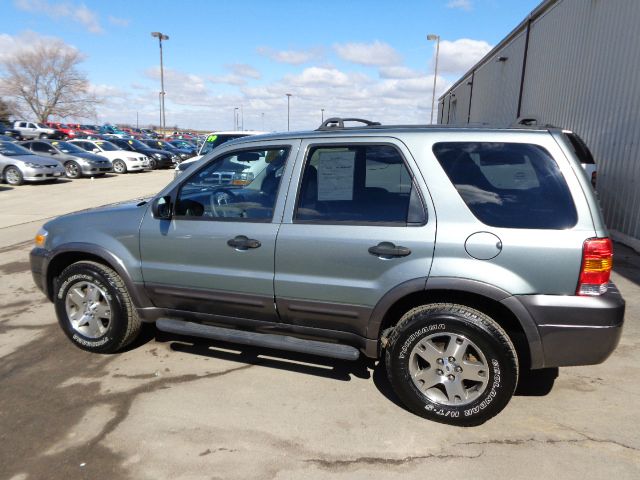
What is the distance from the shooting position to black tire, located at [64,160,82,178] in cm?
1873

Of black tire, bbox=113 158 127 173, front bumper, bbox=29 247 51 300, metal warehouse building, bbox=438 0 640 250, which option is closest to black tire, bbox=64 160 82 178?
black tire, bbox=113 158 127 173

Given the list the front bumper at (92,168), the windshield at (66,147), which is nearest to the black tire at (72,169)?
the front bumper at (92,168)

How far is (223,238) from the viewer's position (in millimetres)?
3273

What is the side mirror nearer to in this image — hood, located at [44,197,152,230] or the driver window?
the driver window

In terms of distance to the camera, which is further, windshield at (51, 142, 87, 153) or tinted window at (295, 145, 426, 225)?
windshield at (51, 142, 87, 153)

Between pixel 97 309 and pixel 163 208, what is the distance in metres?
1.10

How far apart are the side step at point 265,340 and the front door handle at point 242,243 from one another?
65 centimetres

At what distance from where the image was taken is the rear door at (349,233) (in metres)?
2.85

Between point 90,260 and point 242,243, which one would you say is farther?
point 90,260

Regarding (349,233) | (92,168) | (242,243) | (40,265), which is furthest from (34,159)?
(349,233)

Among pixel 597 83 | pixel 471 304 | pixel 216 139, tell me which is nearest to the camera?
pixel 471 304

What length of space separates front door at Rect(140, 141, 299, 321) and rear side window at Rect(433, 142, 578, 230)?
1165 mm

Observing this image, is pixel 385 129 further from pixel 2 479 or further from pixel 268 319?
pixel 2 479

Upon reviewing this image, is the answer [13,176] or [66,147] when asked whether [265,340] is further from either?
[66,147]
